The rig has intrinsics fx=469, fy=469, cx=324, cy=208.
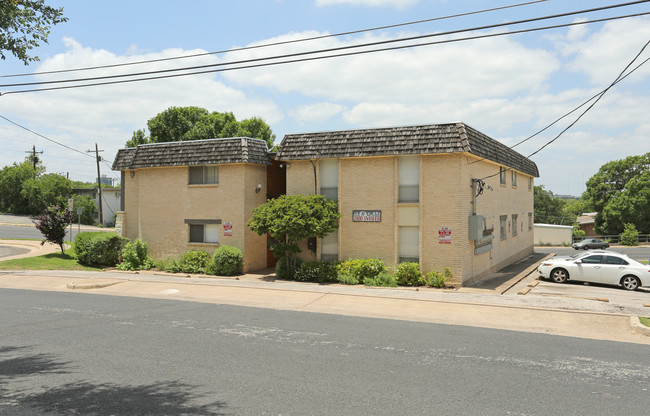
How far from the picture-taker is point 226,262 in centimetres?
2105

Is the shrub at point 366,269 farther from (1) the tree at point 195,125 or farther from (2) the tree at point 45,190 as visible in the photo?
Result: (2) the tree at point 45,190

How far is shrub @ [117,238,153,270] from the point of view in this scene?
2342 centimetres

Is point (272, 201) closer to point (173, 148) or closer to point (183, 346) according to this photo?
point (173, 148)

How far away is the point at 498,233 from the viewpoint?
23.8 metres

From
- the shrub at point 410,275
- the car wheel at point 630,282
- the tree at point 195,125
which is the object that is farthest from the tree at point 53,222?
the car wheel at point 630,282

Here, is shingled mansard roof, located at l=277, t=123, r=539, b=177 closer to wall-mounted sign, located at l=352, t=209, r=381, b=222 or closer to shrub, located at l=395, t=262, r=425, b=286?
wall-mounted sign, located at l=352, t=209, r=381, b=222

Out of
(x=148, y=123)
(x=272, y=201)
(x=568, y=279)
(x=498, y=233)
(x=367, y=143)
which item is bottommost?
(x=568, y=279)

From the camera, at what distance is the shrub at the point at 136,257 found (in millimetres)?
23422

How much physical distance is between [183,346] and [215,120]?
40.2 m

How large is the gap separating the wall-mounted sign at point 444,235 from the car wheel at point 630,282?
7.29 meters

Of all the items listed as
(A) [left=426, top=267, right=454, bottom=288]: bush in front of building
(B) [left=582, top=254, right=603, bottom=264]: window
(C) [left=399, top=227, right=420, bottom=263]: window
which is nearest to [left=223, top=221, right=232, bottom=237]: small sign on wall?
(C) [left=399, top=227, right=420, bottom=263]: window

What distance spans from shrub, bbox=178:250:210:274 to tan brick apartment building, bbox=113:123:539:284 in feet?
1.89

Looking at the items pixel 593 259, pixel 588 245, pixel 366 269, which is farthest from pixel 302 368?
pixel 588 245

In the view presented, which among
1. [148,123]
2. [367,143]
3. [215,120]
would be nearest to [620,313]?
[367,143]
